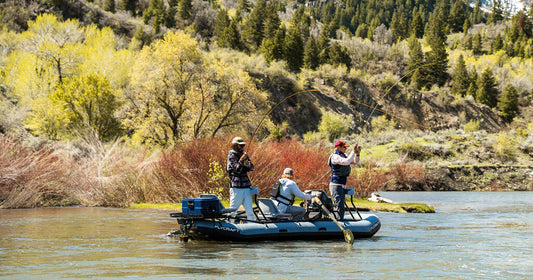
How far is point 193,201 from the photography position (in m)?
13.2

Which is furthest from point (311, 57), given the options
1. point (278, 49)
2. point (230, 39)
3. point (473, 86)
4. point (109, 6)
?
point (109, 6)

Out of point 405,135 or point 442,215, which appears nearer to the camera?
point 442,215

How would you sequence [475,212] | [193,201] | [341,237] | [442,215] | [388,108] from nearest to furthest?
[193,201] → [341,237] → [442,215] → [475,212] → [388,108]

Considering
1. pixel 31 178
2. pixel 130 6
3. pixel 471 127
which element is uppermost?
pixel 130 6

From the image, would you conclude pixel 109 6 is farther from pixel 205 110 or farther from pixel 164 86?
pixel 205 110

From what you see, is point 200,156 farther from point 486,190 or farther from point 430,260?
point 486,190

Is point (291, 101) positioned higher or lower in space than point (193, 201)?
lower

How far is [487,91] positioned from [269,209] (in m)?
103

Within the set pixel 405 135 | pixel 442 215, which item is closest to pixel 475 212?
pixel 442 215

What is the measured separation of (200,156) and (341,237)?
10022 mm

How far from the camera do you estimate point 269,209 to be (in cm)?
1404

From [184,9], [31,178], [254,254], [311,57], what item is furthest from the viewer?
[184,9]

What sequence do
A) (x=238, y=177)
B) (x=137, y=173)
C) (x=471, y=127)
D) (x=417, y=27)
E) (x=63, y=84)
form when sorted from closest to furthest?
(x=238, y=177)
(x=137, y=173)
(x=63, y=84)
(x=471, y=127)
(x=417, y=27)

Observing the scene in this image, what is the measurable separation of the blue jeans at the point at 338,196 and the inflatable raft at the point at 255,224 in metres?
0.17
